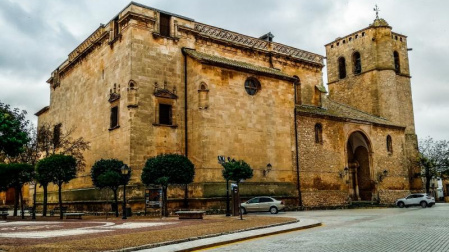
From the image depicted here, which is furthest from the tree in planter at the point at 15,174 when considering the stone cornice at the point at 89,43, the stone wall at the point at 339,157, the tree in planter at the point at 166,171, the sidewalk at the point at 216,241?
the stone wall at the point at 339,157

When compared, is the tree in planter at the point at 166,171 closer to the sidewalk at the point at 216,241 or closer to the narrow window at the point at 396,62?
the sidewalk at the point at 216,241

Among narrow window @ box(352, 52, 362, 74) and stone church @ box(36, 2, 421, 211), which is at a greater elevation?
narrow window @ box(352, 52, 362, 74)

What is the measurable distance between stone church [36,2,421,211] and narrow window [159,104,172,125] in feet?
0.22

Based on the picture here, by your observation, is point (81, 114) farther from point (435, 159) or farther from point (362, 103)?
point (435, 159)

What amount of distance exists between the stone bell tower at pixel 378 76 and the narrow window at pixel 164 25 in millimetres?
25181

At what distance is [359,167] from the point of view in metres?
40.0

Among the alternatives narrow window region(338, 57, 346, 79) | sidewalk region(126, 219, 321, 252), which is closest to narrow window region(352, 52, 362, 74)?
narrow window region(338, 57, 346, 79)

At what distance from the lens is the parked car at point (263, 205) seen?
86.3 feet

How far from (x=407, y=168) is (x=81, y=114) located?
104 feet

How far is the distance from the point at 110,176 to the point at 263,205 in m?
9.68

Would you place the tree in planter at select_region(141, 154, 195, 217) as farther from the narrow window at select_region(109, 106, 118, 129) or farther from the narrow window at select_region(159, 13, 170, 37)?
the narrow window at select_region(159, 13, 170, 37)

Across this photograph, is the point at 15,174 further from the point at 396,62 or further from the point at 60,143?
the point at 396,62

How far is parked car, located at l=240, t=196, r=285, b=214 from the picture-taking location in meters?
26.3

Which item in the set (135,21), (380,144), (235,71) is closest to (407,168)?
(380,144)
